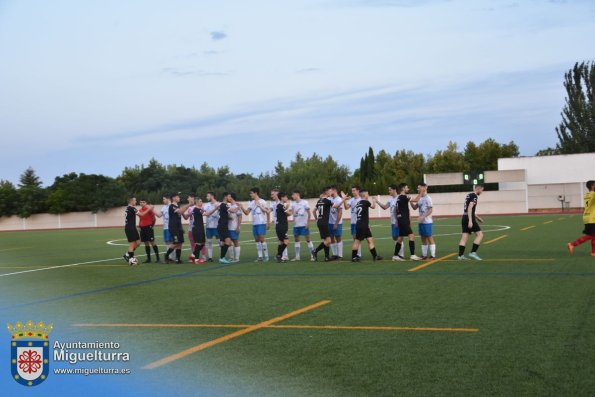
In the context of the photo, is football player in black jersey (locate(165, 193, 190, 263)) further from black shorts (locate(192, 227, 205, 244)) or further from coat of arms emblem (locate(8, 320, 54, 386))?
coat of arms emblem (locate(8, 320, 54, 386))

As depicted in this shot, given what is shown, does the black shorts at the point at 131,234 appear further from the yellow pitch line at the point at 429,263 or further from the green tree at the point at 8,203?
the green tree at the point at 8,203

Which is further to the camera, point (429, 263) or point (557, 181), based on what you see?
point (557, 181)

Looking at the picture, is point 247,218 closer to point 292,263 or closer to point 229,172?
point 229,172

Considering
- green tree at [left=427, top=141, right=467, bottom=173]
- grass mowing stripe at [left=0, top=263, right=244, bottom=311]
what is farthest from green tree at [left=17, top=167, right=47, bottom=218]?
grass mowing stripe at [left=0, top=263, right=244, bottom=311]

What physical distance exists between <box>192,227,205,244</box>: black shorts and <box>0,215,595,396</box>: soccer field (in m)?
Answer: 2.11

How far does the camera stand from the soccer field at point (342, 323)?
21.5 feet

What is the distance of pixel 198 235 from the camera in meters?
19.4

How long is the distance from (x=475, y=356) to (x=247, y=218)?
48836 millimetres

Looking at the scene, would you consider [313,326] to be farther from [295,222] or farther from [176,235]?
[176,235]

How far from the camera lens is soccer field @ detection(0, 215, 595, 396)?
258 inches

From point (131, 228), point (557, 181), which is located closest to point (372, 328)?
point (131, 228)

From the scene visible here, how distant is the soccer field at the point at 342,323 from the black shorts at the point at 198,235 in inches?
82.9

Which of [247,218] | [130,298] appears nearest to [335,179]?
[247,218]

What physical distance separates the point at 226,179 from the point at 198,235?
192ft
